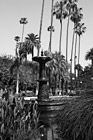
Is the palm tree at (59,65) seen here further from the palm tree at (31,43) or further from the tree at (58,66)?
the palm tree at (31,43)

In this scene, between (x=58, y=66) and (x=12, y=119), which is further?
(x=58, y=66)

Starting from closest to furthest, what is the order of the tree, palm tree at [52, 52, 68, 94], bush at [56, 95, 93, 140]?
bush at [56, 95, 93, 140] < the tree < palm tree at [52, 52, 68, 94]

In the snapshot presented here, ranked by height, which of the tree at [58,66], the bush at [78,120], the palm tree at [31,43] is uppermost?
the palm tree at [31,43]

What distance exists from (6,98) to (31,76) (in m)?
51.1

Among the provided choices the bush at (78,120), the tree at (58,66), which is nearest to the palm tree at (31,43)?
the tree at (58,66)

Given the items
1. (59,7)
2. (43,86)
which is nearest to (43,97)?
(43,86)

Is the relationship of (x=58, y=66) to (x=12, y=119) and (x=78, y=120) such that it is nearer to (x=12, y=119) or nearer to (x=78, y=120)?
(x=78, y=120)

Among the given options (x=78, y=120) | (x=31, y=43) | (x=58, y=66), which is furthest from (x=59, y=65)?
(x=78, y=120)

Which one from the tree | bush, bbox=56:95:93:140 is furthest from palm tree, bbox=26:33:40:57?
bush, bbox=56:95:93:140

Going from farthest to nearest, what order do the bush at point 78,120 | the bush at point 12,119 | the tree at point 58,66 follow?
the tree at point 58,66 < the bush at point 78,120 < the bush at point 12,119

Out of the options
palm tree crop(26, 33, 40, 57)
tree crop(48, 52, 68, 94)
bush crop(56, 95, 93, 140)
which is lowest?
bush crop(56, 95, 93, 140)

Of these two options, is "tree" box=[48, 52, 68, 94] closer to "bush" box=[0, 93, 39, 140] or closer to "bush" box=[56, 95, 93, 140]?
"bush" box=[56, 95, 93, 140]

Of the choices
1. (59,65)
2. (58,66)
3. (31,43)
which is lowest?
(58,66)

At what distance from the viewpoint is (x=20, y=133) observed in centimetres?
406
